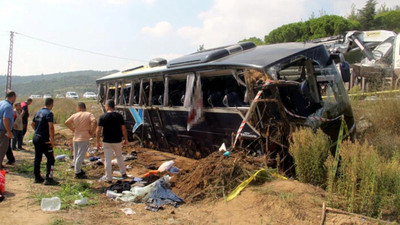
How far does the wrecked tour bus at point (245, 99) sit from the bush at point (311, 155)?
2.34 ft

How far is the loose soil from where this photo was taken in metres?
4.00

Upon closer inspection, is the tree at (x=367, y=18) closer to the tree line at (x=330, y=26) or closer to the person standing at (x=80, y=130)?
the tree line at (x=330, y=26)

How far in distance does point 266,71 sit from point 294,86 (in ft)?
2.47

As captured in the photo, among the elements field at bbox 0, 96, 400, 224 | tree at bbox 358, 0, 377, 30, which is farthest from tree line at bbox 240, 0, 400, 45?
field at bbox 0, 96, 400, 224

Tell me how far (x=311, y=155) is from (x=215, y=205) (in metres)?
1.63

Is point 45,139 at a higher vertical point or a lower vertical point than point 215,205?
higher

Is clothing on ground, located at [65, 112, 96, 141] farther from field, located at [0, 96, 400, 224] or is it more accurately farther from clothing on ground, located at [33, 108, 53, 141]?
field, located at [0, 96, 400, 224]

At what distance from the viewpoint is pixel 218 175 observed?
195 inches

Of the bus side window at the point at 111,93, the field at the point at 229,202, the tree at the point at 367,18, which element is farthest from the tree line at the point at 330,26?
the field at the point at 229,202

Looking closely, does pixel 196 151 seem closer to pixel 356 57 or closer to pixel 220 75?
pixel 220 75

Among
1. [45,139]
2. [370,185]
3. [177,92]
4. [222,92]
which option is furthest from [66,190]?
[370,185]

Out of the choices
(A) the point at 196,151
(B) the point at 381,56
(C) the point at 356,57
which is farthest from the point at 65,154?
(C) the point at 356,57

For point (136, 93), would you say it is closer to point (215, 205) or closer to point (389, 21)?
point (215, 205)

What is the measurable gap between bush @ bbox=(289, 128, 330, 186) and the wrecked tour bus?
0.71 meters
